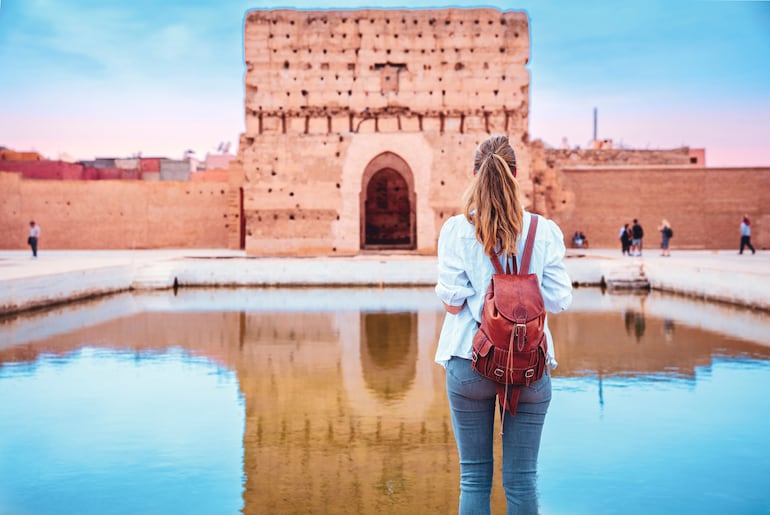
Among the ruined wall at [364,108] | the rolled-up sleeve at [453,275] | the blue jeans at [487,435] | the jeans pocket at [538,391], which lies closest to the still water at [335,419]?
the blue jeans at [487,435]

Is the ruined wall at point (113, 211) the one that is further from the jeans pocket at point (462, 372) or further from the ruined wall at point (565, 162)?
the jeans pocket at point (462, 372)

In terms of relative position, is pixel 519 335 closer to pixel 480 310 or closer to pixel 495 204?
pixel 480 310

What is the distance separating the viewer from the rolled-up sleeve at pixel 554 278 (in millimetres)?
2377

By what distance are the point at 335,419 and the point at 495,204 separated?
2888mm

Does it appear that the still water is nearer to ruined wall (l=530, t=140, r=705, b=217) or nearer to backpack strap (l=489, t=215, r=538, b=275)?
backpack strap (l=489, t=215, r=538, b=275)

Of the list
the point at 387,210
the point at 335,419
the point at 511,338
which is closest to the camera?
the point at 511,338

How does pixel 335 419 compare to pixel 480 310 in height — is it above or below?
below

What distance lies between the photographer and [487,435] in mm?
2291

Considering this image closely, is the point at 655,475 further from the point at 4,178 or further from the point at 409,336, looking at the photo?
the point at 4,178

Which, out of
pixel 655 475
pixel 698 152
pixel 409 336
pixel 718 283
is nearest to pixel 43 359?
pixel 409 336

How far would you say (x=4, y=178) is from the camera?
22.8 metres

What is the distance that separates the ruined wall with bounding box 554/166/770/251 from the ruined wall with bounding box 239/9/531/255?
498cm

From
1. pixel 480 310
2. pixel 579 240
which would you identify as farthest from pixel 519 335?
pixel 579 240

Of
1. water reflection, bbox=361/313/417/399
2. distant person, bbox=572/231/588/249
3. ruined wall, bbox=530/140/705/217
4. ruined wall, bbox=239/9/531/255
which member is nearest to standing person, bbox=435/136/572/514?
water reflection, bbox=361/313/417/399
